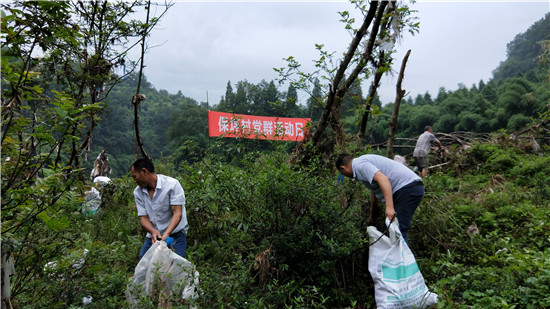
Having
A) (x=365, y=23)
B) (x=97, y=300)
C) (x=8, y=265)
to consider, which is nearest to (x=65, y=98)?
A: (x=8, y=265)

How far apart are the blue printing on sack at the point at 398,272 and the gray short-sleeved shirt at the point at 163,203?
160 centimetres

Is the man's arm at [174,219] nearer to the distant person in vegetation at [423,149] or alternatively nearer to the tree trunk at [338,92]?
the tree trunk at [338,92]

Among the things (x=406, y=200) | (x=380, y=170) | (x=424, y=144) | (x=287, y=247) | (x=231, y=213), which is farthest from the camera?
(x=424, y=144)

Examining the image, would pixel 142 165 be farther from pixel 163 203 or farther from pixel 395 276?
pixel 395 276

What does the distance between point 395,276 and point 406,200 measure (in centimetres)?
76

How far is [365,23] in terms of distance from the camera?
4.14 metres

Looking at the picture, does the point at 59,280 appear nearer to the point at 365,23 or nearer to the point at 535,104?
the point at 365,23

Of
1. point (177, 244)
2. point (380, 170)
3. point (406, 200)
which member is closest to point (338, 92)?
point (380, 170)

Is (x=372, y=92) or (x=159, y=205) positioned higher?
(x=372, y=92)

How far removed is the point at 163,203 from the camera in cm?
315

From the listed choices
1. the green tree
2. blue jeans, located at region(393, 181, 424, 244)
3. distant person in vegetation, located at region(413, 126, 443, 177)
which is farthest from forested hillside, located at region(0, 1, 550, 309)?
distant person in vegetation, located at region(413, 126, 443, 177)

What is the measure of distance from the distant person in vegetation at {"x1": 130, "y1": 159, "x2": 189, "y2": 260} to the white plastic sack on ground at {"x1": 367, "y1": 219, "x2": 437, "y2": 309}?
4.94 ft

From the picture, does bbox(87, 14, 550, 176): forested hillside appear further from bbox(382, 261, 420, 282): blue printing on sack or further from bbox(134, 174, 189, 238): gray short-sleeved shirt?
bbox(382, 261, 420, 282): blue printing on sack

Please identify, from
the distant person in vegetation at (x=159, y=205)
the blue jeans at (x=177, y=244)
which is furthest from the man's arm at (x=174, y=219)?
the blue jeans at (x=177, y=244)
